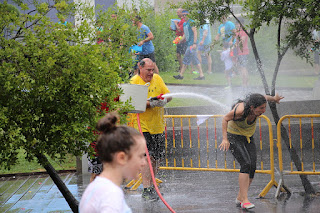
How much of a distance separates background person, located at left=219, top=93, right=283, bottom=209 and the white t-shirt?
13.5 ft

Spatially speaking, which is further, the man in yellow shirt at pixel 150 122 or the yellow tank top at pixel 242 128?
the man in yellow shirt at pixel 150 122

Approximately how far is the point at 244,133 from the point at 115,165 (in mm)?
4364

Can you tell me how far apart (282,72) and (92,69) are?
16.0 metres

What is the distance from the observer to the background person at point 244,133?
6629 millimetres

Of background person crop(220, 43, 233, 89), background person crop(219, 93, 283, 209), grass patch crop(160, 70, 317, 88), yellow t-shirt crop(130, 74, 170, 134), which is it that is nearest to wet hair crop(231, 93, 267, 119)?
background person crop(219, 93, 283, 209)

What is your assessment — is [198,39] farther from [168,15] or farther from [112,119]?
[112,119]

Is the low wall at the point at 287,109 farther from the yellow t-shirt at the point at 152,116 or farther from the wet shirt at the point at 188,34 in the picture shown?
the yellow t-shirt at the point at 152,116

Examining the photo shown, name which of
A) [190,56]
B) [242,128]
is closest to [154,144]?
[242,128]

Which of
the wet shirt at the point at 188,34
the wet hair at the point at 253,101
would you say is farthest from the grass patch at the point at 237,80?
the wet hair at the point at 253,101

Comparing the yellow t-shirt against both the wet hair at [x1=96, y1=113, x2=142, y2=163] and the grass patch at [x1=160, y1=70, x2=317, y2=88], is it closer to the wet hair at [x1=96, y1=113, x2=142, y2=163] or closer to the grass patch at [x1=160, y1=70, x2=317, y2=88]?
the wet hair at [x1=96, y1=113, x2=142, y2=163]

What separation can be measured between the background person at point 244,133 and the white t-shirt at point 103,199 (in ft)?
13.5

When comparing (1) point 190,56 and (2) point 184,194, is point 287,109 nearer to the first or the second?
(1) point 190,56

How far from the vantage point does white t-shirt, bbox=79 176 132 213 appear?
2518 mm

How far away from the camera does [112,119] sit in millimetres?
2799
